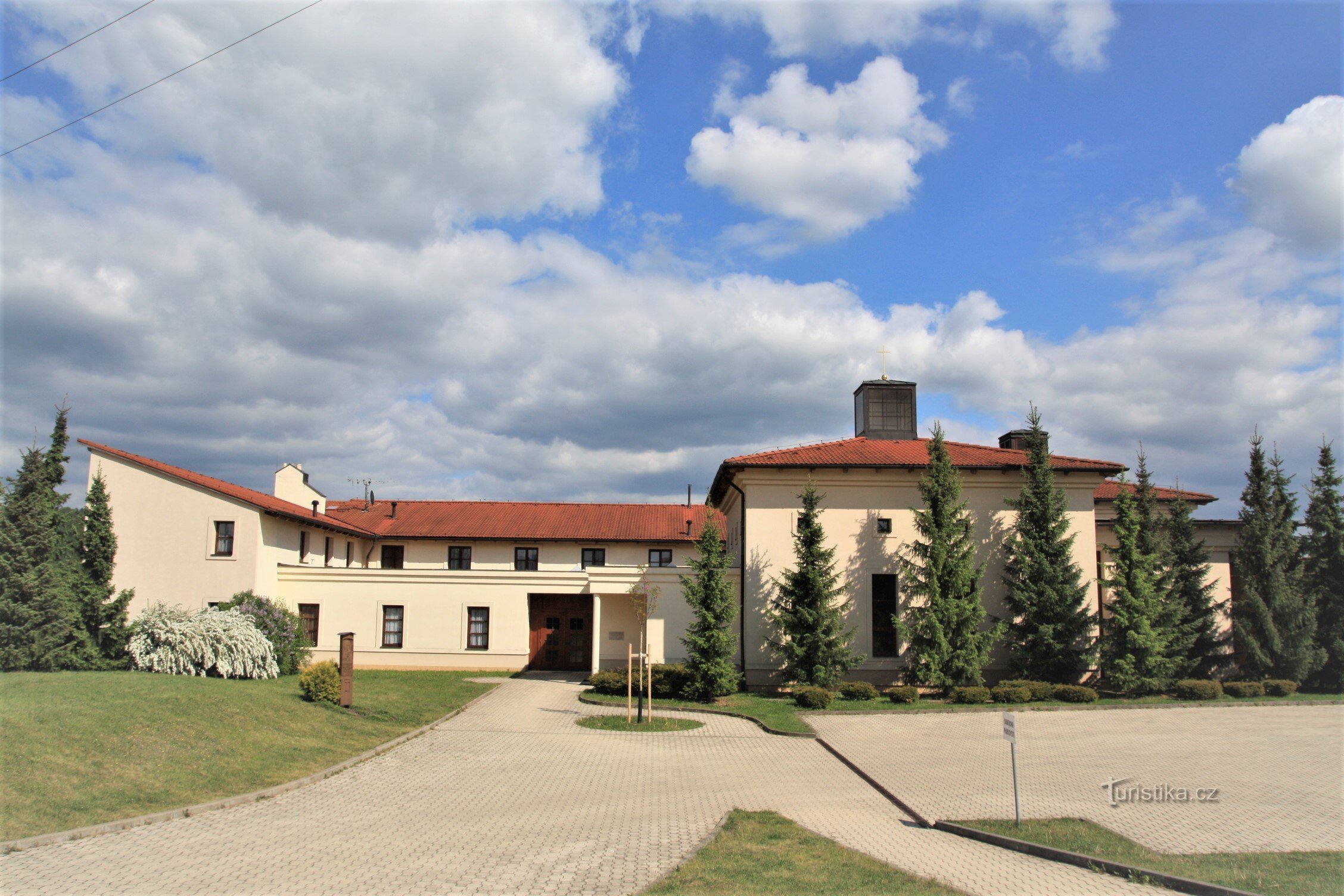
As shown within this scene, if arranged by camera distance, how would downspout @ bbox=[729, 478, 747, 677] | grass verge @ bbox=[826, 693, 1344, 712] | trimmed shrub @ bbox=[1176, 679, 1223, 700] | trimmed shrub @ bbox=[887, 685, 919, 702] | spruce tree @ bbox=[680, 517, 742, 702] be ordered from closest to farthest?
grass verge @ bbox=[826, 693, 1344, 712] < spruce tree @ bbox=[680, 517, 742, 702] < trimmed shrub @ bbox=[887, 685, 919, 702] < trimmed shrub @ bbox=[1176, 679, 1223, 700] < downspout @ bbox=[729, 478, 747, 677]

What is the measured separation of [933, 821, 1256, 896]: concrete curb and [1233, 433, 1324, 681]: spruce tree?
69.3 feet

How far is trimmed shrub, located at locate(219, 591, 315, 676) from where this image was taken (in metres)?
24.5

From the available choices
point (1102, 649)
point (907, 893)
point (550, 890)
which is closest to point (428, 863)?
point (550, 890)

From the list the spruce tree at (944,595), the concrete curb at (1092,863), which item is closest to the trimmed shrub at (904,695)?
the spruce tree at (944,595)

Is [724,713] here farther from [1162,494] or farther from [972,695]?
[1162,494]

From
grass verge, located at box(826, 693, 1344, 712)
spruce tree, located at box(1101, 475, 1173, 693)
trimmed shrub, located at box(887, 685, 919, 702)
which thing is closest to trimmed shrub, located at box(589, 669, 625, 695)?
grass verge, located at box(826, 693, 1344, 712)

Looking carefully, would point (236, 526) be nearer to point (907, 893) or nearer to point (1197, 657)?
point (907, 893)

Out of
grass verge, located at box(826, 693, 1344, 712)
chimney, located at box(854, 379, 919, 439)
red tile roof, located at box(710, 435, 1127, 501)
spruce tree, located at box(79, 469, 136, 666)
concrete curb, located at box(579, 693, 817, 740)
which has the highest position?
chimney, located at box(854, 379, 919, 439)

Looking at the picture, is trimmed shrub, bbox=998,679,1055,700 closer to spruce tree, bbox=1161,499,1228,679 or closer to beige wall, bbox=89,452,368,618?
spruce tree, bbox=1161,499,1228,679

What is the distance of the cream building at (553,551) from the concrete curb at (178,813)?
30.0ft

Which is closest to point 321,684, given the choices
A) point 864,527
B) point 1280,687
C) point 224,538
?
point 224,538

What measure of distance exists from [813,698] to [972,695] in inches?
194

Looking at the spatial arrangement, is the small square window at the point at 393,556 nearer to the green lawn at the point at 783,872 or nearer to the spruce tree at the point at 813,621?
the spruce tree at the point at 813,621

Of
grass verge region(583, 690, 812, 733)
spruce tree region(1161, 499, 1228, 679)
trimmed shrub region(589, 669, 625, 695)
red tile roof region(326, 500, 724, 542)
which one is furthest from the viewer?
red tile roof region(326, 500, 724, 542)
